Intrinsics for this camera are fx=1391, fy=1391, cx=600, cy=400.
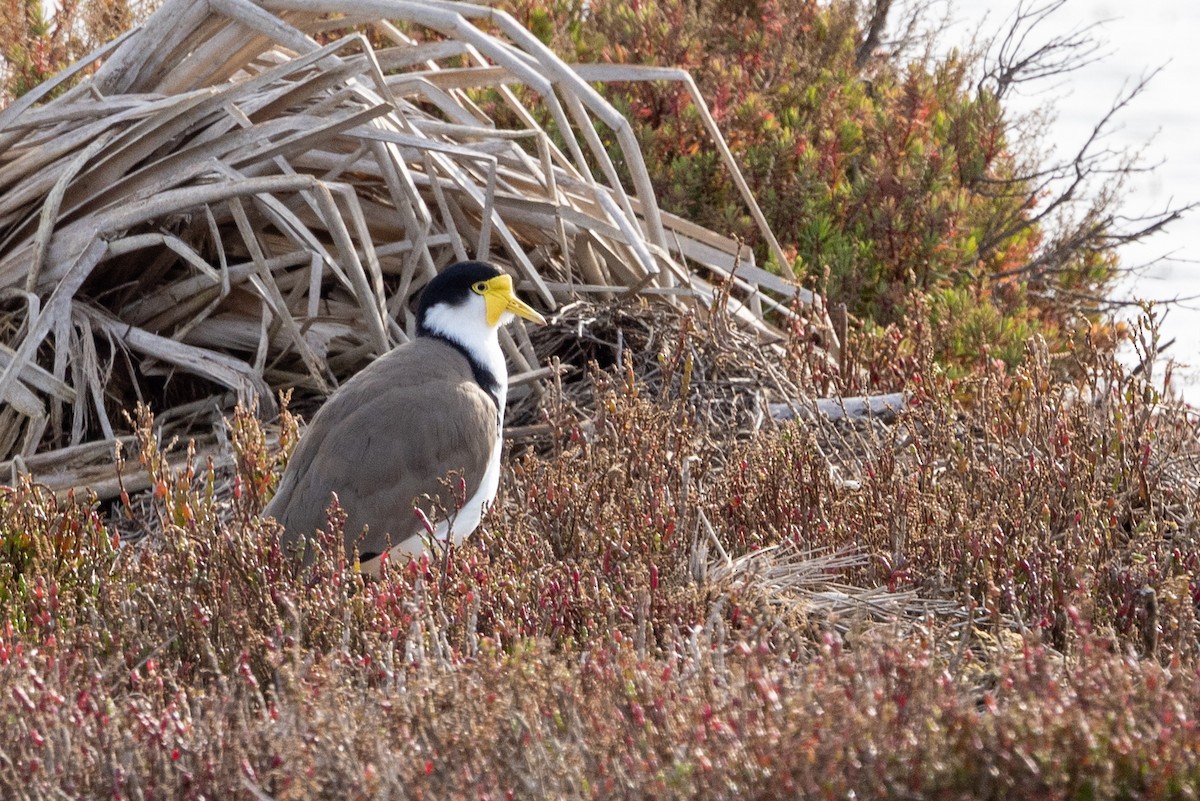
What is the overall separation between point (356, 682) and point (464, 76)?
394cm

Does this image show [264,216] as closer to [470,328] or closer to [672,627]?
[470,328]

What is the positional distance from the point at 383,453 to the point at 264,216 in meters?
2.07

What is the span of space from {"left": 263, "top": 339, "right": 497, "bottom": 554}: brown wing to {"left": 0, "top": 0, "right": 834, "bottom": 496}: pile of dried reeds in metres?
0.95

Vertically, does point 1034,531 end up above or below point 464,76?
below

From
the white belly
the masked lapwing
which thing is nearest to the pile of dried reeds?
the masked lapwing

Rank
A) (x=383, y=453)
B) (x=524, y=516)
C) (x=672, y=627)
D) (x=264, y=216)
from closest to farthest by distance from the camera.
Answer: (x=672, y=627) < (x=524, y=516) < (x=383, y=453) < (x=264, y=216)

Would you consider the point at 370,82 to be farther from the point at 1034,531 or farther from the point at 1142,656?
the point at 1142,656

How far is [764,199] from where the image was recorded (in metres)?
A: 7.89

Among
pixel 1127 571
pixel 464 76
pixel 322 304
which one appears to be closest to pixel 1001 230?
pixel 464 76

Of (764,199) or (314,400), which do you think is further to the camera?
(764,199)

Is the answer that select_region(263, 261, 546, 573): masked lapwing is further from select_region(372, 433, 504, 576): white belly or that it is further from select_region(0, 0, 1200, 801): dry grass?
select_region(0, 0, 1200, 801): dry grass

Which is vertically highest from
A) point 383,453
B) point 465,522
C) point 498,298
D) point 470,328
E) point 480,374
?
point 498,298

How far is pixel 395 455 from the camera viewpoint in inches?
178

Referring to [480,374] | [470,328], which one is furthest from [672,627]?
[470,328]
